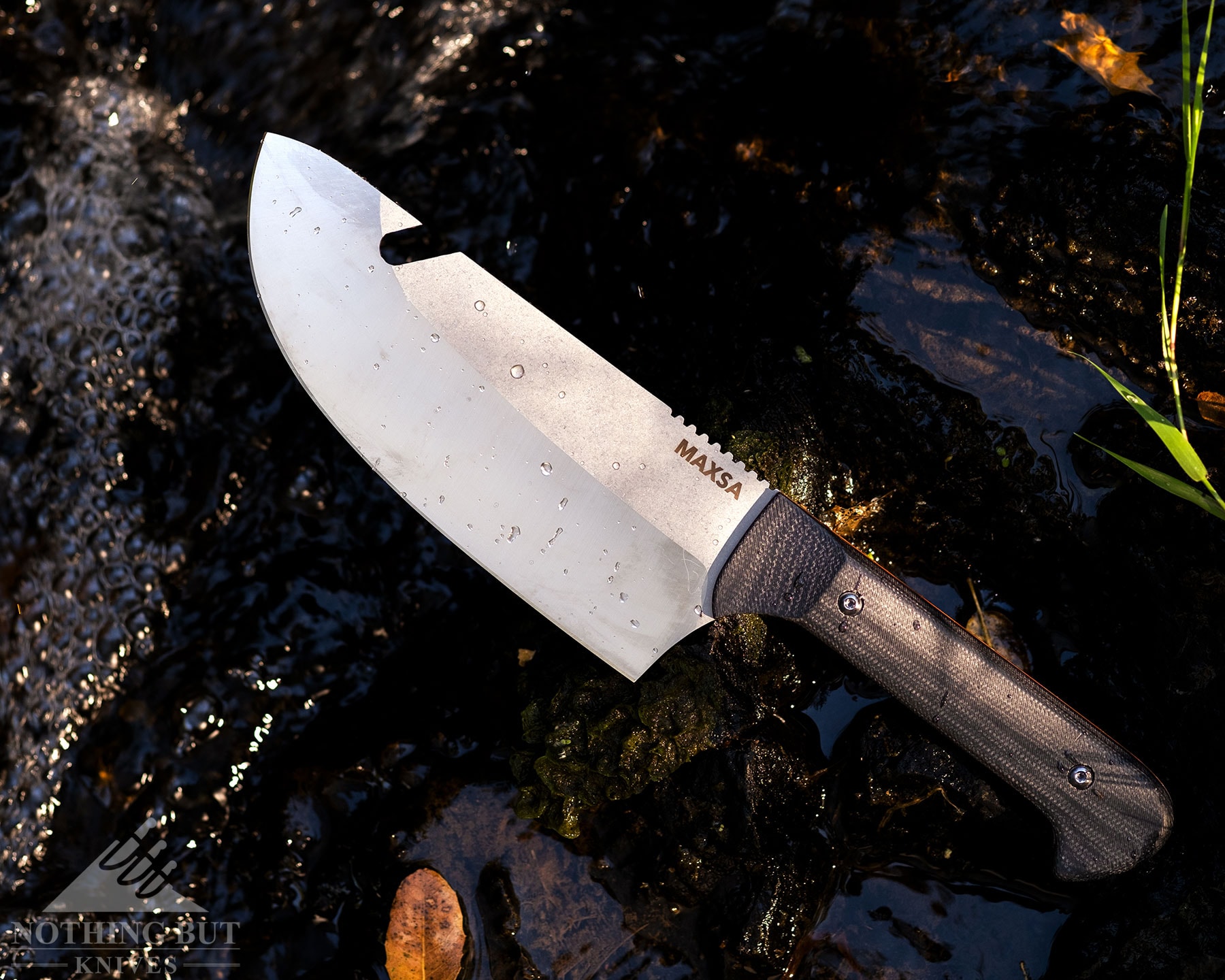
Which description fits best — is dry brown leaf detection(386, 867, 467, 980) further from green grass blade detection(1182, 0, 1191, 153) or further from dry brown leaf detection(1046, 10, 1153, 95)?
dry brown leaf detection(1046, 10, 1153, 95)

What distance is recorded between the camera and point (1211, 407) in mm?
1831

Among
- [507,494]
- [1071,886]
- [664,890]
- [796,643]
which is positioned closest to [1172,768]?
[1071,886]

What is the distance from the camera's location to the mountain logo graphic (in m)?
2.13

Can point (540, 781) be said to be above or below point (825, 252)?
below

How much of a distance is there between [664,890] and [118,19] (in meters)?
3.14

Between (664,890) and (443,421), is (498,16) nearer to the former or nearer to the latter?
(443,421)

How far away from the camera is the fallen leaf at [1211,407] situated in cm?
183

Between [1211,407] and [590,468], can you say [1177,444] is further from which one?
[590,468]

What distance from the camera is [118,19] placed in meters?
2.50

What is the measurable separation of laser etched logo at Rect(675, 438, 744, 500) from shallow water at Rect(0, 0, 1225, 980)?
Answer: 8.2 inches

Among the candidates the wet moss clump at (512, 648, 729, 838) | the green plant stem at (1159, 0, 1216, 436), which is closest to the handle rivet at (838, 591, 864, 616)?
the wet moss clump at (512, 648, 729, 838)

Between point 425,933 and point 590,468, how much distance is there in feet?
4.04

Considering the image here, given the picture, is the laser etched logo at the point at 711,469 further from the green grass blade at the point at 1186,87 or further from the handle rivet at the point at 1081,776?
the green grass blade at the point at 1186,87

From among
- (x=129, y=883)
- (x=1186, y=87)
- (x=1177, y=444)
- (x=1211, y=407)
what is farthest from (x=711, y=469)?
(x=129, y=883)
